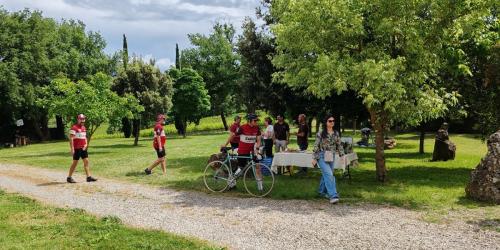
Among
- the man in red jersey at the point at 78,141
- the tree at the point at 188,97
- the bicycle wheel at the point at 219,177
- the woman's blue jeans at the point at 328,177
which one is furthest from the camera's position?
the tree at the point at 188,97

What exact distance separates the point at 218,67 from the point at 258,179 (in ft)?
183

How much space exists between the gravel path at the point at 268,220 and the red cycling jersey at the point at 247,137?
58.1 inches

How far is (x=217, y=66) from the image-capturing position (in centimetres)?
6762

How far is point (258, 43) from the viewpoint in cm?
2373

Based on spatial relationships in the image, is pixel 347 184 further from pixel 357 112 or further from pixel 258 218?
pixel 357 112

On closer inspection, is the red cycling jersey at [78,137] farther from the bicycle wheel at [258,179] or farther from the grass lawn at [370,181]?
the bicycle wheel at [258,179]

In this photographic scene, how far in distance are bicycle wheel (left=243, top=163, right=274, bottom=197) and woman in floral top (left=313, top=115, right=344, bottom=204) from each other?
1.43m

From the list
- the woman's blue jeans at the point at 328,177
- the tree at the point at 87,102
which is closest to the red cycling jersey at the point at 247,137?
the woman's blue jeans at the point at 328,177

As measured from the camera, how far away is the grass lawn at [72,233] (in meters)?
7.54

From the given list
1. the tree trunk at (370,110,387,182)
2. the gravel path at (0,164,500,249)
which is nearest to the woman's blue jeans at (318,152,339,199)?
the gravel path at (0,164,500,249)

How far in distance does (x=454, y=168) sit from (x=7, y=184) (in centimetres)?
1699

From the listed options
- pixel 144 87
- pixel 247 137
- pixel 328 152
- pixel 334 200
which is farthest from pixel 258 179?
pixel 144 87

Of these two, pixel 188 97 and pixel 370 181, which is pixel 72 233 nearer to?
pixel 370 181

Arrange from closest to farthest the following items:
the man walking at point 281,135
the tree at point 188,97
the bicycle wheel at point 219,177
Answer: the bicycle wheel at point 219,177 < the man walking at point 281,135 < the tree at point 188,97
